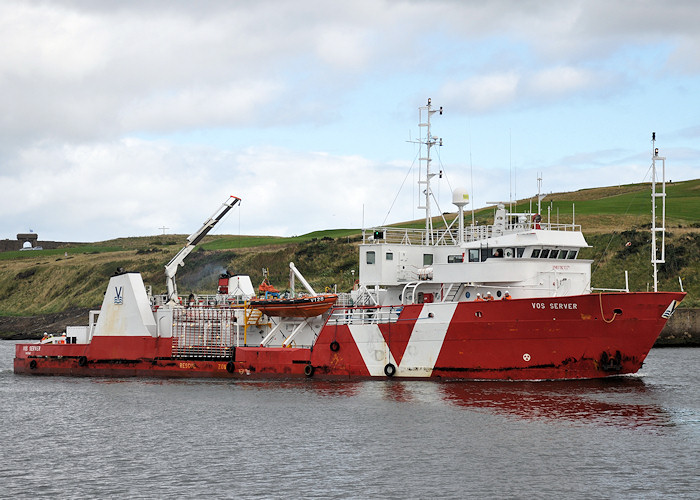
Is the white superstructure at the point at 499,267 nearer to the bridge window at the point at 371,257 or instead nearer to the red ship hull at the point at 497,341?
the bridge window at the point at 371,257

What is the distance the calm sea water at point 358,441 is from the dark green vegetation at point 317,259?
3170 cm

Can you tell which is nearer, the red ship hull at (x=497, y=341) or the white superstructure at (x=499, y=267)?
the red ship hull at (x=497, y=341)

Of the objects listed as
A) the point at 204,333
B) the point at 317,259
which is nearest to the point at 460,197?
the point at 204,333

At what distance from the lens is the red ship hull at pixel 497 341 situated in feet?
96.4

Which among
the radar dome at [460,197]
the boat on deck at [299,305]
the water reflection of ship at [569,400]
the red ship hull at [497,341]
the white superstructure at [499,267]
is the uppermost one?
the radar dome at [460,197]

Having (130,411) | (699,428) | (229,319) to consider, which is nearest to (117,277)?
(229,319)

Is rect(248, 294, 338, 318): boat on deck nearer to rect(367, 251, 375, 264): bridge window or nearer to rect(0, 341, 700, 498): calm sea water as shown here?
rect(367, 251, 375, 264): bridge window

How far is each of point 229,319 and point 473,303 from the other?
461 inches

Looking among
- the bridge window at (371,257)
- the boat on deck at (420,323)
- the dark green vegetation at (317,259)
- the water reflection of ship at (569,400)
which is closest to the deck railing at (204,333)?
the boat on deck at (420,323)

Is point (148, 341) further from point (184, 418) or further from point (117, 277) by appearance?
point (184, 418)

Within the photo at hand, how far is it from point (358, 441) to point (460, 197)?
1460cm

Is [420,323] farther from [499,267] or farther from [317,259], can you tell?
[317,259]

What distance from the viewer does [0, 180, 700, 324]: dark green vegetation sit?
63.4m

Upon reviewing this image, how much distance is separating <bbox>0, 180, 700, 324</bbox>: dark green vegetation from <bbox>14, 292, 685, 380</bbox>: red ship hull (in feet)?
101
